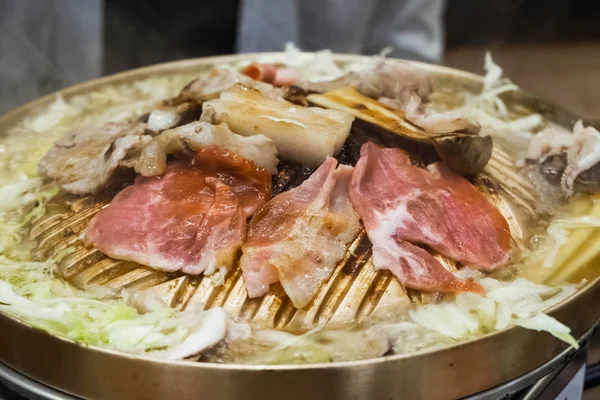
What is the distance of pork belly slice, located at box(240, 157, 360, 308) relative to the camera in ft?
5.16

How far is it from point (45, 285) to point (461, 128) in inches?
55.5

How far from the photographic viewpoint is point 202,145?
6.17ft

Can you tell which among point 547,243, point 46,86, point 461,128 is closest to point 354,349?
point 547,243

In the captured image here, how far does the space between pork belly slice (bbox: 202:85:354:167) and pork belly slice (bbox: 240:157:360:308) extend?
9 centimetres

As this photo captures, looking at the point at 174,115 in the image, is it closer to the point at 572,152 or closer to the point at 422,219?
the point at 422,219

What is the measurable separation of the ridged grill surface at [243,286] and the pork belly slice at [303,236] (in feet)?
0.11

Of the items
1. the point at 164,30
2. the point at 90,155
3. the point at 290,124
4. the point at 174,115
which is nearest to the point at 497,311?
the point at 290,124

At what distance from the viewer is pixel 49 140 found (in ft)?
8.56

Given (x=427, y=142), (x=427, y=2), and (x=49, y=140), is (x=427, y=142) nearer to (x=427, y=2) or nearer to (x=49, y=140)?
(x=49, y=140)

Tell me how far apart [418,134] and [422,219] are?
367 millimetres

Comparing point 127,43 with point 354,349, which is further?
point 127,43

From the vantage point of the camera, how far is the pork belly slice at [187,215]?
1.67 metres

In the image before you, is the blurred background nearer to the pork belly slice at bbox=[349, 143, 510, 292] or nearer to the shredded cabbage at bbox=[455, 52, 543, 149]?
the shredded cabbage at bbox=[455, 52, 543, 149]

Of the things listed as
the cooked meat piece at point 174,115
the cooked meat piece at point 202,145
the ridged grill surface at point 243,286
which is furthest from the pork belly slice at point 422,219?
the cooked meat piece at point 174,115
